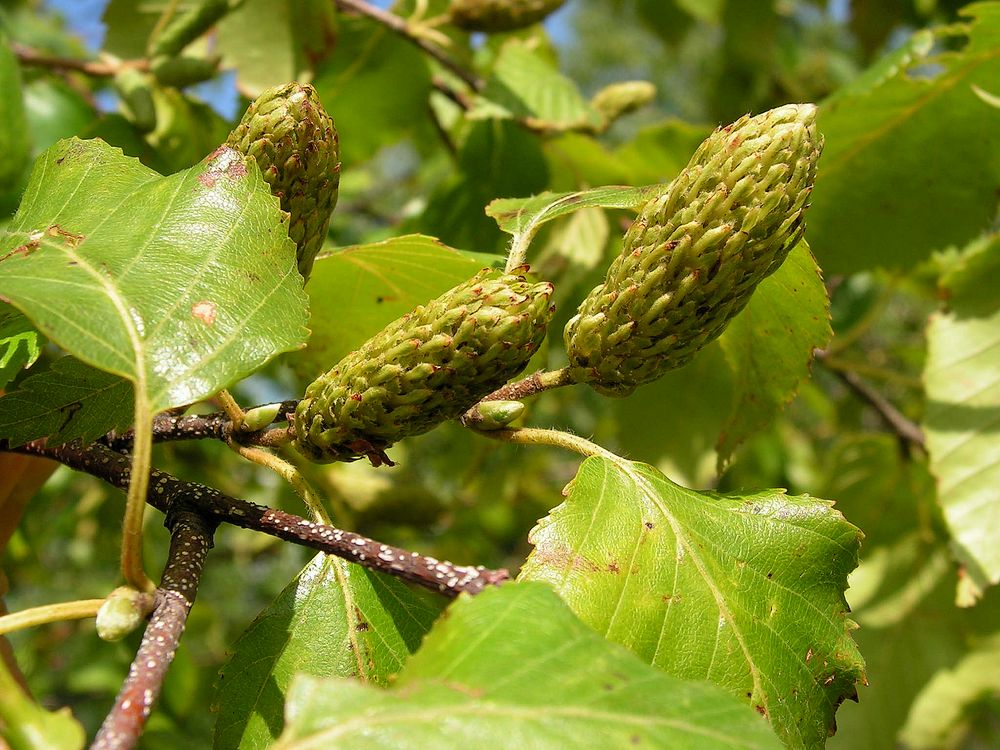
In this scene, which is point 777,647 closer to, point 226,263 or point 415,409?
point 415,409

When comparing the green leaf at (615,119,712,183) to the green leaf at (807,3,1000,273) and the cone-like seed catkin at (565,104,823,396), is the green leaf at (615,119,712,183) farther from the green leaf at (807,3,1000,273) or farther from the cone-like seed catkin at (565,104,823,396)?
the cone-like seed catkin at (565,104,823,396)

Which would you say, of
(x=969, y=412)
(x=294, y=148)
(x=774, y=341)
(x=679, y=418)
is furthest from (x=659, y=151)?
(x=294, y=148)

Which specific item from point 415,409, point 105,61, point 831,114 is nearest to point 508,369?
point 415,409

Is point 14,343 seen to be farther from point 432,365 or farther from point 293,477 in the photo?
point 432,365

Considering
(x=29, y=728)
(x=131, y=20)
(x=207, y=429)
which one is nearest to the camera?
(x=29, y=728)

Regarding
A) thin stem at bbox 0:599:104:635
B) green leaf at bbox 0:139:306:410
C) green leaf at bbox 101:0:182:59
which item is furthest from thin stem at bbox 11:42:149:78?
thin stem at bbox 0:599:104:635

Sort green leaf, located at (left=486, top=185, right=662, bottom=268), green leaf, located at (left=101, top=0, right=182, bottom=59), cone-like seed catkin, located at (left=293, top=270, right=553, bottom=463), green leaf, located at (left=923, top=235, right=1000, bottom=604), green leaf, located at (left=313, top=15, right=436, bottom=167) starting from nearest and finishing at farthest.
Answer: cone-like seed catkin, located at (left=293, top=270, right=553, bottom=463) → green leaf, located at (left=486, top=185, right=662, bottom=268) → green leaf, located at (left=923, top=235, right=1000, bottom=604) → green leaf, located at (left=101, top=0, right=182, bottom=59) → green leaf, located at (left=313, top=15, right=436, bottom=167)
